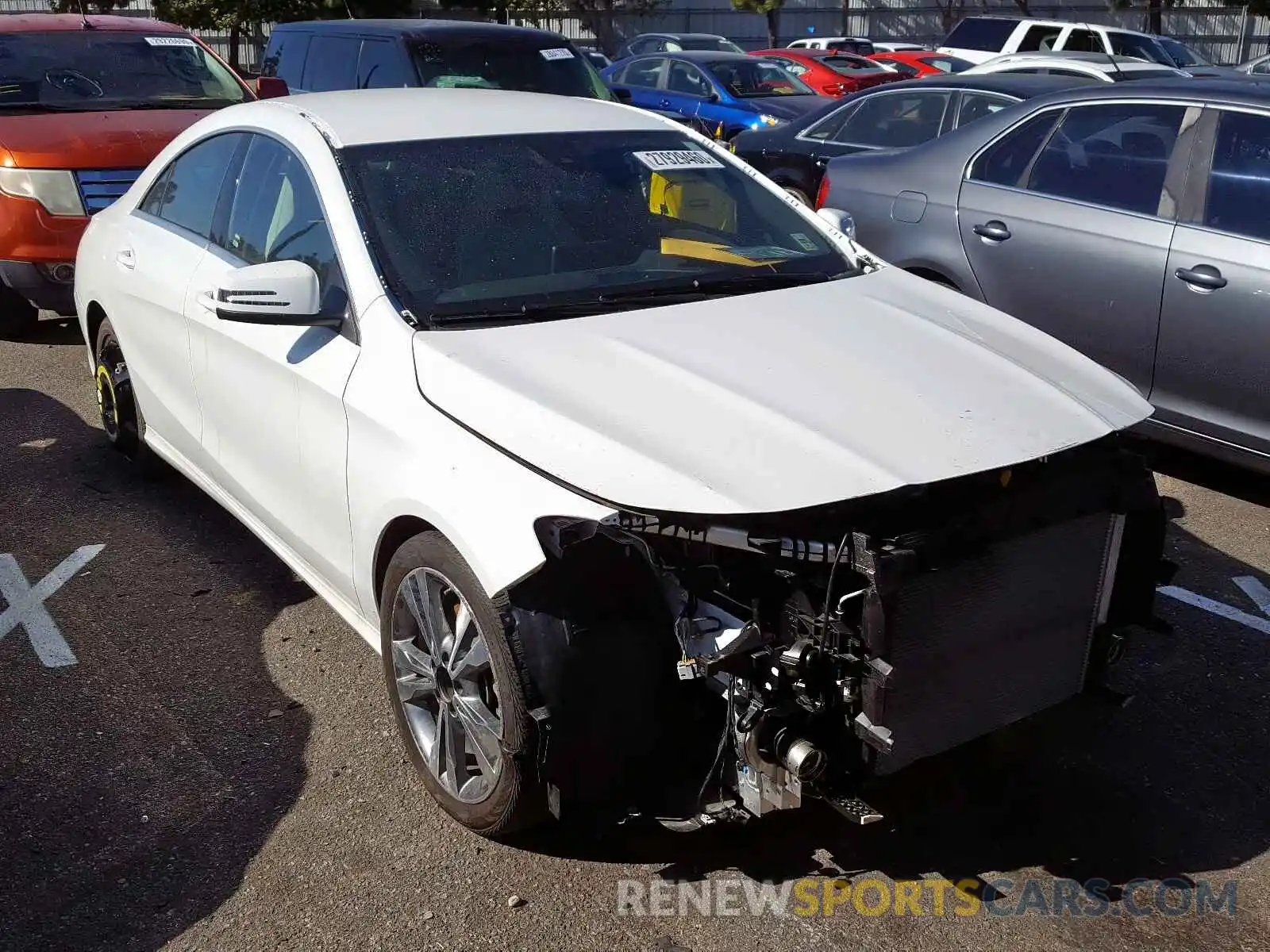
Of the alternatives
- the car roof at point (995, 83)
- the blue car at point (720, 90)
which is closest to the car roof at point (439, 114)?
the car roof at point (995, 83)

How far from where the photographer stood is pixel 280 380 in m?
3.78

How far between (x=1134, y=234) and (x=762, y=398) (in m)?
3.04

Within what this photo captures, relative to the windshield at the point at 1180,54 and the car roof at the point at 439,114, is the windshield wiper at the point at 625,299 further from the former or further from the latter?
the windshield at the point at 1180,54

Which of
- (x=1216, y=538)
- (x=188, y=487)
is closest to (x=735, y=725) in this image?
(x=1216, y=538)

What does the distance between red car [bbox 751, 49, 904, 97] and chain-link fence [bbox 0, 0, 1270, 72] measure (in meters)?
19.6

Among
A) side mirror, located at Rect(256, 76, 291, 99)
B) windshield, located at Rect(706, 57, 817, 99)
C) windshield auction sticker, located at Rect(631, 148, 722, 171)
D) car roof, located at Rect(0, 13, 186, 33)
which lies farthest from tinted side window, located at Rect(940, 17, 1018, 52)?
windshield auction sticker, located at Rect(631, 148, 722, 171)

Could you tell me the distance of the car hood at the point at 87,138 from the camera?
7.46 m

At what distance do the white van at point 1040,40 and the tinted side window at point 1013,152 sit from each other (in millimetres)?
14552

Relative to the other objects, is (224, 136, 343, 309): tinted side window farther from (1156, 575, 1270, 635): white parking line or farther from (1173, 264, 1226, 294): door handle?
(1173, 264, 1226, 294): door handle

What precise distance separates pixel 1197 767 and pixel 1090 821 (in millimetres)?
455

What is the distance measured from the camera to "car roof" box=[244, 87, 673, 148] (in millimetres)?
4070

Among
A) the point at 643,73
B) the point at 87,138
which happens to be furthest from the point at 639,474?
the point at 643,73

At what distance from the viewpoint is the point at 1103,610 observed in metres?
3.19

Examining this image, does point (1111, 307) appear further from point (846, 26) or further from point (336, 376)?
point (846, 26)
